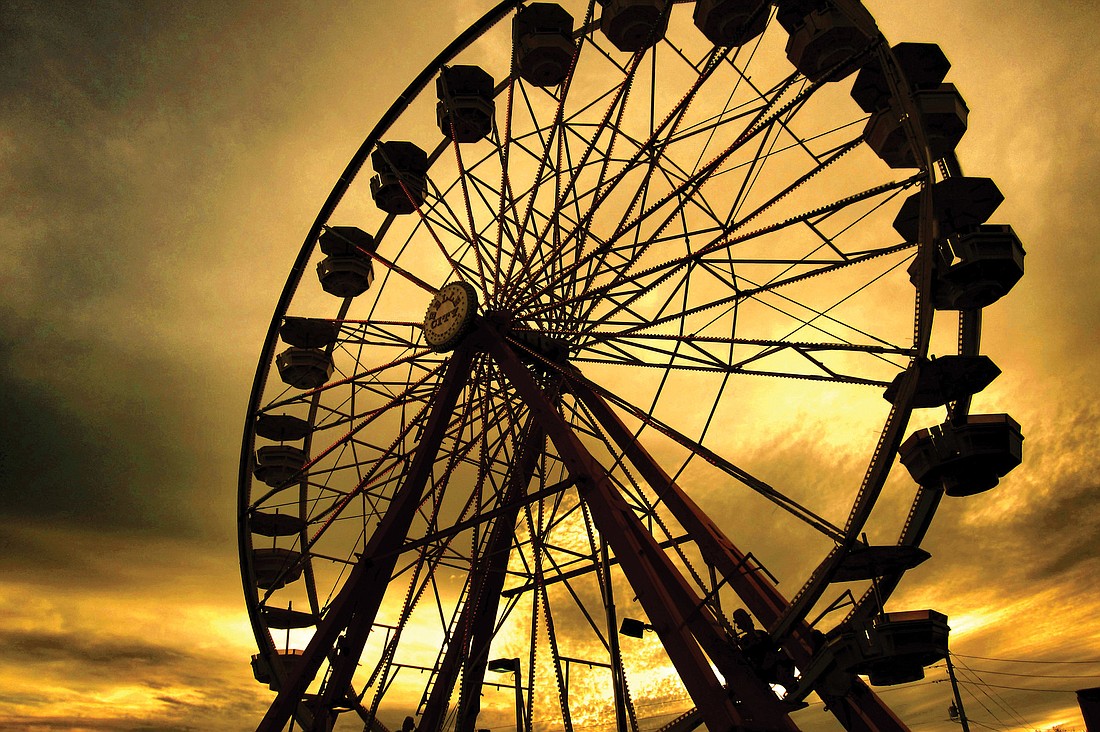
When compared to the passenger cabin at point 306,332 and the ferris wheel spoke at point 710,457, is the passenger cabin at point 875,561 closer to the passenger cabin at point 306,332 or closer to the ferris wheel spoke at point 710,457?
the ferris wheel spoke at point 710,457

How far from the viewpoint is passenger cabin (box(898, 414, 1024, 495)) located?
869 cm

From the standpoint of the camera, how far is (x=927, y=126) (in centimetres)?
987

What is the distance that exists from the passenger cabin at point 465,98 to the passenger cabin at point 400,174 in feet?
3.80

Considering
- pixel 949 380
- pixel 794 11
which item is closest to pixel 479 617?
pixel 949 380

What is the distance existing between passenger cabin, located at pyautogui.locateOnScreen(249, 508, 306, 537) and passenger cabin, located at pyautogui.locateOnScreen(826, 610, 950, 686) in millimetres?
10587

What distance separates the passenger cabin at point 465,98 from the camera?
14.0 meters

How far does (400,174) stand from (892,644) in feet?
36.5

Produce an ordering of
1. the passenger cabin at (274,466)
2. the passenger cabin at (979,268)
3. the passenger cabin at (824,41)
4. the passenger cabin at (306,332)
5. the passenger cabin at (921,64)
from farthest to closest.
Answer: the passenger cabin at (306,332) < the passenger cabin at (274,466) < the passenger cabin at (824,41) < the passenger cabin at (921,64) < the passenger cabin at (979,268)

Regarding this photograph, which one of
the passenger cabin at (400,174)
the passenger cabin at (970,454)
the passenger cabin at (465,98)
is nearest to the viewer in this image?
the passenger cabin at (970,454)

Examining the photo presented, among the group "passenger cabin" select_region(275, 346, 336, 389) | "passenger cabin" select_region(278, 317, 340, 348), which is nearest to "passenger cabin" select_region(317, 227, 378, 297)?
"passenger cabin" select_region(278, 317, 340, 348)

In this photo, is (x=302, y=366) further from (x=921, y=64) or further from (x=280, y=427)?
(x=921, y=64)

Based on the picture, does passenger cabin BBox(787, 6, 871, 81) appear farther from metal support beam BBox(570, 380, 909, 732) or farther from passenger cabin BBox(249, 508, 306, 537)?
passenger cabin BBox(249, 508, 306, 537)

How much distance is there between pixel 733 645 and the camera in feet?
26.1

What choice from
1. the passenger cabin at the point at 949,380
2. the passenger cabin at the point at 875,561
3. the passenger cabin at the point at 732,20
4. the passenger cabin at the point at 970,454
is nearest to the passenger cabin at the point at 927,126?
the passenger cabin at the point at 732,20
